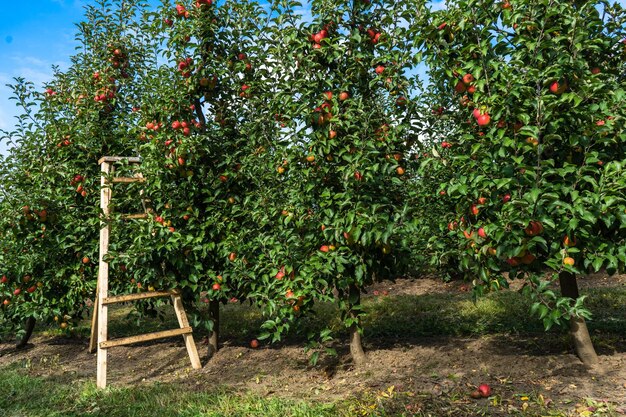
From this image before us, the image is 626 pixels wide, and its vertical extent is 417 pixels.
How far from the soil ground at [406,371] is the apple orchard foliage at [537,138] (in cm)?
70

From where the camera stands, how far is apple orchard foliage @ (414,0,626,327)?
3.52 m

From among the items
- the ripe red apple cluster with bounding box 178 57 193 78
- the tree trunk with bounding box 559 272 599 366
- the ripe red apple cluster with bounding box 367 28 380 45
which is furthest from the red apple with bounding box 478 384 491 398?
the ripe red apple cluster with bounding box 178 57 193 78

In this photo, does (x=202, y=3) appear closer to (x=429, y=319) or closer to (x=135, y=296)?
(x=135, y=296)

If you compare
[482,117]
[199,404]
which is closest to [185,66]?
[482,117]

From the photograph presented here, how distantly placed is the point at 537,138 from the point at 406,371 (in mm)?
2361

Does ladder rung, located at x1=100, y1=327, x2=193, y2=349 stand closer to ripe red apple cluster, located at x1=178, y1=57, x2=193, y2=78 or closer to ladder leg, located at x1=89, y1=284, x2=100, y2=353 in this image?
ladder leg, located at x1=89, y1=284, x2=100, y2=353

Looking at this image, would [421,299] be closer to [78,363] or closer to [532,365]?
[532,365]

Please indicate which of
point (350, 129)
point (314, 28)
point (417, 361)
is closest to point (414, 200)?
point (350, 129)

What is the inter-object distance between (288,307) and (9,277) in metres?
4.61

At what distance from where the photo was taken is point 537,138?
3512 mm

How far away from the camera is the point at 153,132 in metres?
5.72

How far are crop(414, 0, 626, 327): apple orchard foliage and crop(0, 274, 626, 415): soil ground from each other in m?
0.70

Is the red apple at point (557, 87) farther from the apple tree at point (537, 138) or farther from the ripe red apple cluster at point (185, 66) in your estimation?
the ripe red apple cluster at point (185, 66)

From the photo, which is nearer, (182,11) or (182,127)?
(182,127)
